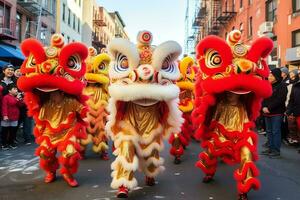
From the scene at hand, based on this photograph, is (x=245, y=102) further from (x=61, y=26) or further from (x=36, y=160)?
(x=61, y=26)

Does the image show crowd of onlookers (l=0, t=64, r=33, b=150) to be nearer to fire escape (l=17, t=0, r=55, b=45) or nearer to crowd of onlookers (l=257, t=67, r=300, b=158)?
crowd of onlookers (l=257, t=67, r=300, b=158)

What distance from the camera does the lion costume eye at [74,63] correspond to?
6004 mm

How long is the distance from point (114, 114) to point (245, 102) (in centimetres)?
195

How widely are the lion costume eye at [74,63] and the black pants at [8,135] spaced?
4.64 m

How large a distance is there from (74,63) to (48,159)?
5.03ft

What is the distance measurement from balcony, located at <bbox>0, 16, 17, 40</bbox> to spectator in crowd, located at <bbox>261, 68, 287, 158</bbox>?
53.7 feet

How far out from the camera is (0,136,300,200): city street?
224 inches

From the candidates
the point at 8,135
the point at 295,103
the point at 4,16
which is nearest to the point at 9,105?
the point at 8,135

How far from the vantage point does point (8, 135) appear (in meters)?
10.1

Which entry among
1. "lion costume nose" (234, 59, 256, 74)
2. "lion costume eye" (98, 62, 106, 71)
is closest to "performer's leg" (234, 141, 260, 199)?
"lion costume nose" (234, 59, 256, 74)

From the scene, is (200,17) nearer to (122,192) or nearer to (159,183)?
(159,183)

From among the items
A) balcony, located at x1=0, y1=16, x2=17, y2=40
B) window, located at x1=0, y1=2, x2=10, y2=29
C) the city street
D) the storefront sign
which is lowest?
the city street

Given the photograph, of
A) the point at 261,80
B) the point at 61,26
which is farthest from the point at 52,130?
the point at 61,26

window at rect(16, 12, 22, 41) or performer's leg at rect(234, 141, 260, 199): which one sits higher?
window at rect(16, 12, 22, 41)
